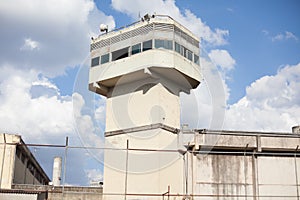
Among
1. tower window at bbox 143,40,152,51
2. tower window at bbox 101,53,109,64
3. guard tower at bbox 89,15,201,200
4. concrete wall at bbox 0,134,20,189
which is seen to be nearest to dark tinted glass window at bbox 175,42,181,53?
guard tower at bbox 89,15,201,200

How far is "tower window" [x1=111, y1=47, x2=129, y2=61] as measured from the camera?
2635cm

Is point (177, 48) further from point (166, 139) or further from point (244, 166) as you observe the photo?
point (244, 166)

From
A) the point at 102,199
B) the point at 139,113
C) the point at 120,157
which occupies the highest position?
the point at 139,113

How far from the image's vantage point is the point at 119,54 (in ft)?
87.4

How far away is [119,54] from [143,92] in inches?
123

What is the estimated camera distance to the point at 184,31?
26938 mm

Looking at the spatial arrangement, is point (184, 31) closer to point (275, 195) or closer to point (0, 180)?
point (275, 195)

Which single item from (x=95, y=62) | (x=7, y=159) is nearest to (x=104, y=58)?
(x=95, y=62)

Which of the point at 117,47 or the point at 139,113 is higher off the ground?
the point at 117,47

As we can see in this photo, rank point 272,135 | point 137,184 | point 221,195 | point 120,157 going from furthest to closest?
1. point 120,157
2. point 137,184
3. point 272,135
4. point 221,195

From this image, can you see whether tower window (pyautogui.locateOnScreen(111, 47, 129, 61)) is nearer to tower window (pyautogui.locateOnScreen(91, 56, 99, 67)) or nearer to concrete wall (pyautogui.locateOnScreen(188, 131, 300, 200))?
tower window (pyautogui.locateOnScreen(91, 56, 99, 67))

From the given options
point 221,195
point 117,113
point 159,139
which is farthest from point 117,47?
point 221,195

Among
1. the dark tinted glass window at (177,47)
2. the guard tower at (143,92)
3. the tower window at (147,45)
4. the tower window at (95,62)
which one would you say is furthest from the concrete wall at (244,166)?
the tower window at (95,62)

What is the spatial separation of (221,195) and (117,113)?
9.65 metres
